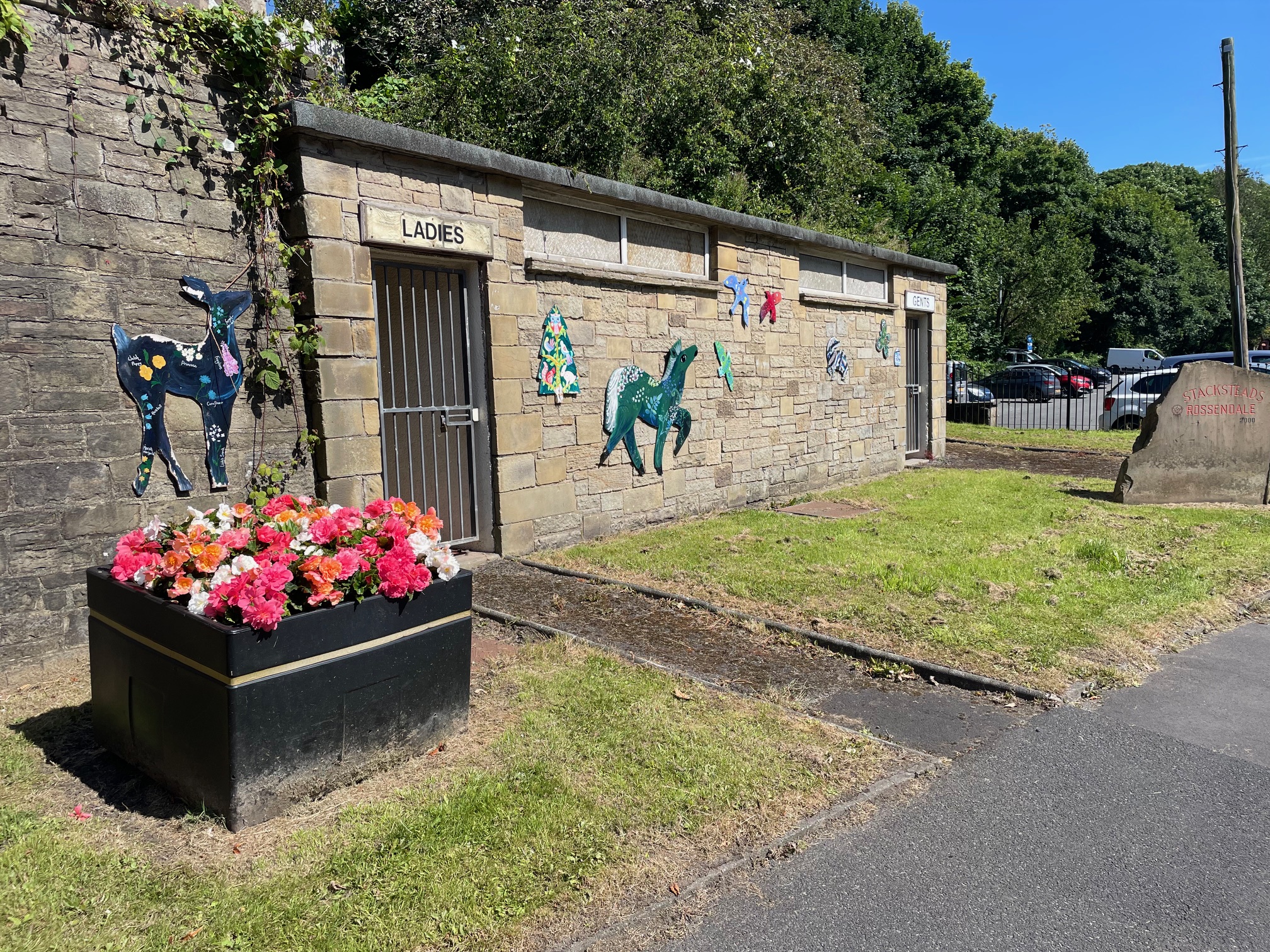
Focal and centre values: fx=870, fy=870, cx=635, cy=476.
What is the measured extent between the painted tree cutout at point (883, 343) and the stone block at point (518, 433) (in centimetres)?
744

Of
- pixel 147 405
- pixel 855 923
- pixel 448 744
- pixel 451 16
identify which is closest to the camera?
pixel 855 923

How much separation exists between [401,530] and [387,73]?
1958 cm

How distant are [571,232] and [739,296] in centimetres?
280

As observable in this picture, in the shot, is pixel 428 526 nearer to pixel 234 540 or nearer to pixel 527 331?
pixel 234 540

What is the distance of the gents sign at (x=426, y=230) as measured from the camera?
659 centimetres

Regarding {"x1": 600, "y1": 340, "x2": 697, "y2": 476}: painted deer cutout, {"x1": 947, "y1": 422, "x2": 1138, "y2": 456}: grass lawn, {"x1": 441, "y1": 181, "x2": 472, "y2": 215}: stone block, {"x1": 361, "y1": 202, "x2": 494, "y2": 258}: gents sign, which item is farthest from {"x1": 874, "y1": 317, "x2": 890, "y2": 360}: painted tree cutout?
{"x1": 441, "y1": 181, "x2": 472, "y2": 215}: stone block

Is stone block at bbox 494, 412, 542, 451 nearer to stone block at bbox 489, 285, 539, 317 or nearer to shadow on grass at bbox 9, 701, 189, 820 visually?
stone block at bbox 489, 285, 539, 317

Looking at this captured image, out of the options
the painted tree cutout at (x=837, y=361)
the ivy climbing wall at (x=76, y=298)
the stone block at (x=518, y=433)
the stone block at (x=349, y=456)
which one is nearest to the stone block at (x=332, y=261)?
the ivy climbing wall at (x=76, y=298)

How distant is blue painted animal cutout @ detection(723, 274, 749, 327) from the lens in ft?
34.3

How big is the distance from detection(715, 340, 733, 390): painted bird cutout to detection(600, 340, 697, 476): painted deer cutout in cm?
46

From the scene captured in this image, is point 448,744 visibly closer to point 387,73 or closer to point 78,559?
point 78,559

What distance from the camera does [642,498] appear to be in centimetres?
934

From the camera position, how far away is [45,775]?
151 inches

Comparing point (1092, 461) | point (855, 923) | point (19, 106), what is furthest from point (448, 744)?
point (1092, 461)
